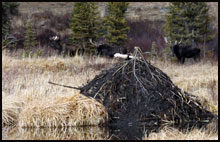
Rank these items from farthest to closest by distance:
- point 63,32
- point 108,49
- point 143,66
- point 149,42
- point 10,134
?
point 63,32 → point 149,42 → point 108,49 → point 143,66 → point 10,134

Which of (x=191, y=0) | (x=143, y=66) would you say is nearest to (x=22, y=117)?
(x=143, y=66)

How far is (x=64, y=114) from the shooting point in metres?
9.31

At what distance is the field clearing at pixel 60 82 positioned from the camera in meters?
9.76

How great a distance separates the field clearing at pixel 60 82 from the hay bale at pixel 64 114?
0.35 m

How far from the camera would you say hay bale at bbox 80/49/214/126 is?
9438 mm

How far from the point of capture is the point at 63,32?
33.5 metres

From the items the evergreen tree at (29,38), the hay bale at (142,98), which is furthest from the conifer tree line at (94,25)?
the hay bale at (142,98)

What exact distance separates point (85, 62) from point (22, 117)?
8.54 metres

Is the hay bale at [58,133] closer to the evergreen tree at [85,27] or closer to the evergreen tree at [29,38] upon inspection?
the evergreen tree at [85,27]

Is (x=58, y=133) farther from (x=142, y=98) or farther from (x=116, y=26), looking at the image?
(x=116, y=26)

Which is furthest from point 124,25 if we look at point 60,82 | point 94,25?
point 60,82

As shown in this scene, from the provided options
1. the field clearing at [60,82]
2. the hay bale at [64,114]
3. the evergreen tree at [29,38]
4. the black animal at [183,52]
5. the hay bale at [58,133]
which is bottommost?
the hay bale at [58,133]

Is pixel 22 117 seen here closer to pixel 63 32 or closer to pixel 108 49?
pixel 108 49

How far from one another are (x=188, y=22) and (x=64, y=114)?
600 inches
